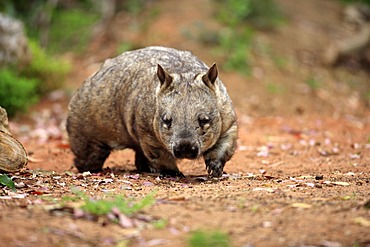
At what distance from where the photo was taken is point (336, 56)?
1516cm

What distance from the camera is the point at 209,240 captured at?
390 centimetres

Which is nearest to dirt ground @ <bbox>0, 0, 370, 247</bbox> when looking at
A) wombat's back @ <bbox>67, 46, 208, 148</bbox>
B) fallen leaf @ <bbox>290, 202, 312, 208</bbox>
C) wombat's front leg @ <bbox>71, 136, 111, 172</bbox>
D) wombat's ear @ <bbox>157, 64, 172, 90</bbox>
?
fallen leaf @ <bbox>290, 202, 312, 208</bbox>

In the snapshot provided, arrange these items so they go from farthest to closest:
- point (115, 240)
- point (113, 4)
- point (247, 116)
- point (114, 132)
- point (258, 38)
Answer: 1. point (113, 4)
2. point (258, 38)
3. point (247, 116)
4. point (114, 132)
5. point (115, 240)

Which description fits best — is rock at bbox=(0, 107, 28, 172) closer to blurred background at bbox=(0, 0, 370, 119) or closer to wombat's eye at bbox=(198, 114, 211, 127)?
wombat's eye at bbox=(198, 114, 211, 127)

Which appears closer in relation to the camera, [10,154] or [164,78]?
[10,154]

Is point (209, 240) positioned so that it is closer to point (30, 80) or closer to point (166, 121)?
point (166, 121)

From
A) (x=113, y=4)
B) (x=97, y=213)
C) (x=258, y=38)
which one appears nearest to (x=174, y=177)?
(x=97, y=213)

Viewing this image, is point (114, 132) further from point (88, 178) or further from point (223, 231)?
point (223, 231)

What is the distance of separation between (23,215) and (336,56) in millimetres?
11788

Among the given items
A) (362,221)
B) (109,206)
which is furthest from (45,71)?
(362,221)

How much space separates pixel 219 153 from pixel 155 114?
2.49 ft

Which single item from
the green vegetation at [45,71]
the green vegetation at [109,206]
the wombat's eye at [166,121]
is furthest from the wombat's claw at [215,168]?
the green vegetation at [45,71]

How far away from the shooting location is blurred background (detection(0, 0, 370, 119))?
40.4 ft

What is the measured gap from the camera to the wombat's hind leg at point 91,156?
7.80 meters
